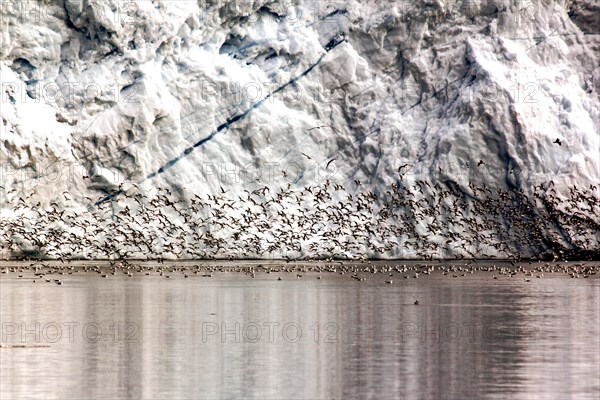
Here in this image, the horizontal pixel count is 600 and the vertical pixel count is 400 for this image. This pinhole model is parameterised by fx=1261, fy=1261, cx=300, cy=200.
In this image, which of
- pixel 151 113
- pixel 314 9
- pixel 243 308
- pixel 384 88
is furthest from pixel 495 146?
pixel 243 308

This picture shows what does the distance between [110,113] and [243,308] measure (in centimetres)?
2187

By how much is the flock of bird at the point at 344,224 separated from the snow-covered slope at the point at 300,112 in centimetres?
12

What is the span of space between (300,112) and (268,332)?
94.7 feet

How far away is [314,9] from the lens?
52406 millimetres

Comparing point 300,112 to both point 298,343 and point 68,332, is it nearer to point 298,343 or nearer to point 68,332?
point 68,332

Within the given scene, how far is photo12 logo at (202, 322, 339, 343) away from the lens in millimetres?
21469

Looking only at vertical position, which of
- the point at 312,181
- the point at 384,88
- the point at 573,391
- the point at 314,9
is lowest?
the point at 573,391

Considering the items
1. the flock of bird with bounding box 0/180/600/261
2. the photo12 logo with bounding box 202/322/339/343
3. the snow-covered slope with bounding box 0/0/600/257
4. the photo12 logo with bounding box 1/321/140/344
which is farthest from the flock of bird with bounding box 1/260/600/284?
the photo12 logo with bounding box 1/321/140/344

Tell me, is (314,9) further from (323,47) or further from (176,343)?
(176,343)

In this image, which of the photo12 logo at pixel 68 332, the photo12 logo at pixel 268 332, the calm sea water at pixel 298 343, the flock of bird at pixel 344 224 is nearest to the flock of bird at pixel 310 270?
the flock of bird at pixel 344 224

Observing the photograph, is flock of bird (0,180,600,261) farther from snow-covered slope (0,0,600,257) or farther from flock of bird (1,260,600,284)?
flock of bird (1,260,600,284)

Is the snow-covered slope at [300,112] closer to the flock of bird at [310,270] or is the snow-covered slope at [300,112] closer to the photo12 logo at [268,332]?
the flock of bird at [310,270]

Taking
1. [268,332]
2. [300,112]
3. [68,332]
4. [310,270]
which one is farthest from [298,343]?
[300,112]

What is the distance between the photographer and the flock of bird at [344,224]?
47.4 m
